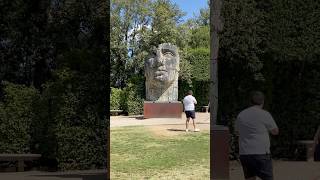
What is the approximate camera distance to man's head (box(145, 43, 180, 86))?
13016 mm

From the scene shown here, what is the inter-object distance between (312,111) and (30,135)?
6.00 m

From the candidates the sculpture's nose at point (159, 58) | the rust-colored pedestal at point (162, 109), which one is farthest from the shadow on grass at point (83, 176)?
the sculpture's nose at point (159, 58)

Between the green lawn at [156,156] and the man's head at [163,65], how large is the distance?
99.1 inches

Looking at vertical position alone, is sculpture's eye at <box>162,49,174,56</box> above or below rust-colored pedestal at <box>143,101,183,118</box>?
above

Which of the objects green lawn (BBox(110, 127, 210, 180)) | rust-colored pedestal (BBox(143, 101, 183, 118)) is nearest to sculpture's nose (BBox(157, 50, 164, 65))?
rust-colored pedestal (BBox(143, 101, 183, 118))

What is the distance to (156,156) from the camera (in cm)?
984

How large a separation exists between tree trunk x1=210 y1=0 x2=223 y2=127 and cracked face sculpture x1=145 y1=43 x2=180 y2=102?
9.87ft

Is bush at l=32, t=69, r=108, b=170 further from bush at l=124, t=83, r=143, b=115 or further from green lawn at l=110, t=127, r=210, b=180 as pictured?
bush at l=124, t=83, r=143, b=115

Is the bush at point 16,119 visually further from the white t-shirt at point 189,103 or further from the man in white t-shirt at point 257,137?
the man in white t-shirt at point 257,137

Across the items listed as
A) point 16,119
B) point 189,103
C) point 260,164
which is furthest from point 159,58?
point 260,164

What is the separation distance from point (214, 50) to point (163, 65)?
3.92m

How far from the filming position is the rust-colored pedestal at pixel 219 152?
8.24 metres

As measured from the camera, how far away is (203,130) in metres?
12.0

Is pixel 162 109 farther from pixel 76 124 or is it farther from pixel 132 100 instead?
pixel 132 100
